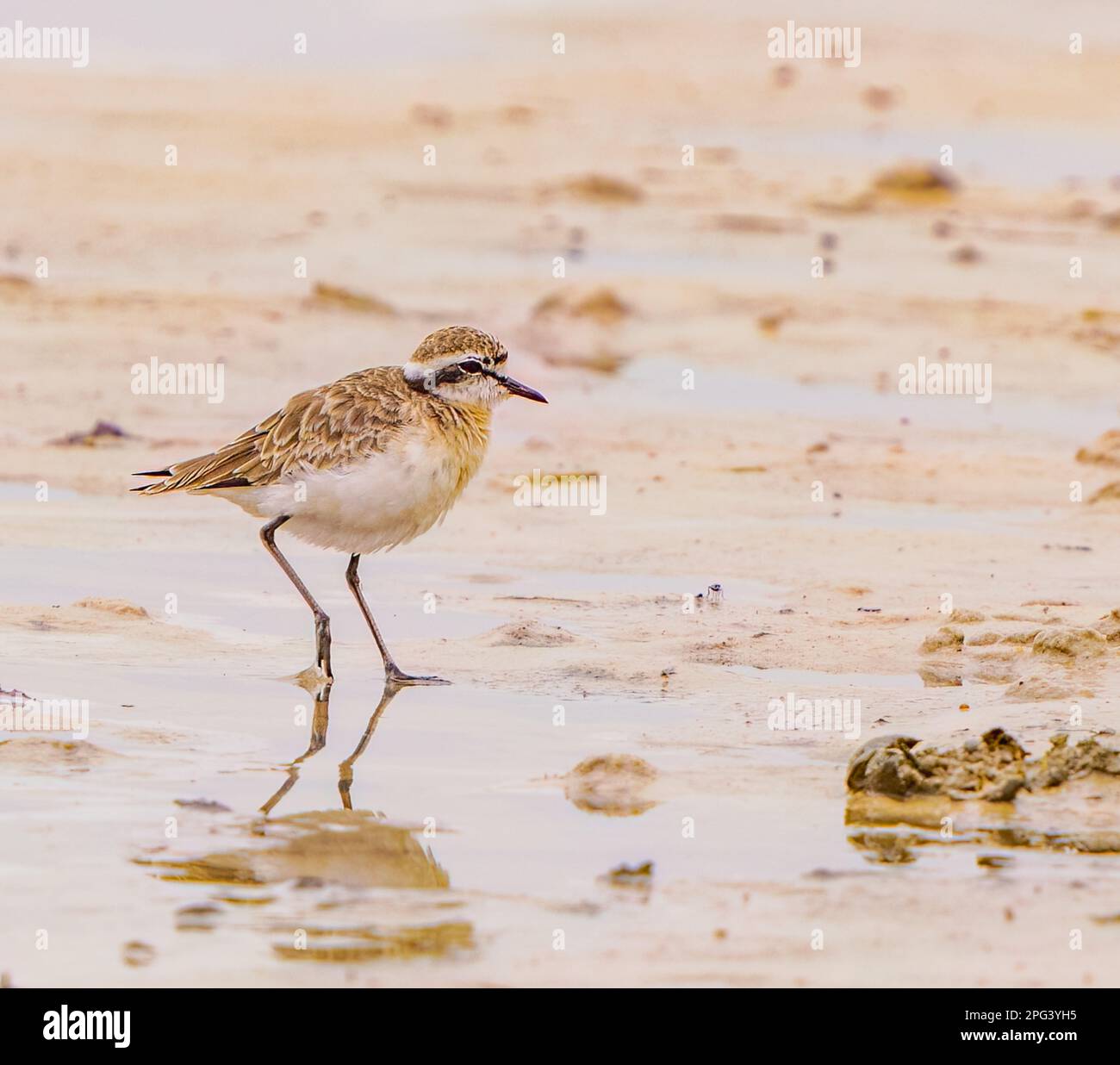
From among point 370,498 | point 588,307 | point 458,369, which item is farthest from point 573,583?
point 588,307

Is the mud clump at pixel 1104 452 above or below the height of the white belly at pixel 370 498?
above

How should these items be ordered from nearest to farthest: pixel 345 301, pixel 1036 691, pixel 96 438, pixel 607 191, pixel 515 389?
pixel 1036 691
pixel 515 389
pixel 96 438
pixel 345 301
pixel 607 191

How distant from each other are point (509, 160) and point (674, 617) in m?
17.1

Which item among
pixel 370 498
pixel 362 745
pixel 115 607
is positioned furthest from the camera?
pixel 115 607

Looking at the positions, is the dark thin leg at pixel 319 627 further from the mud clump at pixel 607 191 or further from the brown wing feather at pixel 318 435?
the mud clump at pixel 607 191

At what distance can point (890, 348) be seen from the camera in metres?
15.6

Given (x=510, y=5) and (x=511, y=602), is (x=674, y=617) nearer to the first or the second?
(x=511, y=602)

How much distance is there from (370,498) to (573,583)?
66.6 inches

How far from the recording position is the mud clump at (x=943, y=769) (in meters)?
5.96

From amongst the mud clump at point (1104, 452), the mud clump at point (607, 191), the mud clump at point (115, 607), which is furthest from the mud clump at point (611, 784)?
the mud clump at point (607, 191)

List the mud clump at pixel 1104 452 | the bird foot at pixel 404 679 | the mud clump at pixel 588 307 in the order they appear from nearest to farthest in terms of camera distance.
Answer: the bird foot at pixel 404 679 → the mud clump at pixel 1104 452 → the mud clump at pixel 588 307

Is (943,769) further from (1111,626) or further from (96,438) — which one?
(96,438)

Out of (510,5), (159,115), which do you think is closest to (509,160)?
(159,115)

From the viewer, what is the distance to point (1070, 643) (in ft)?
24.6
